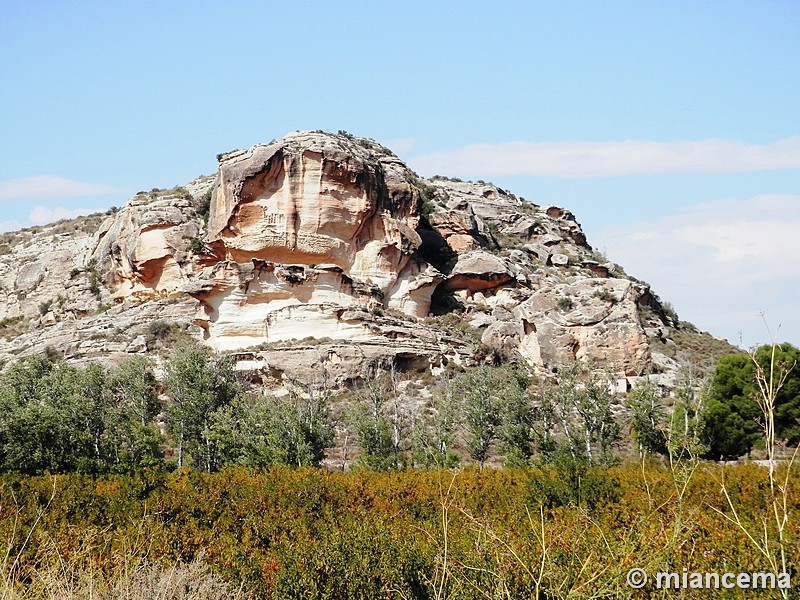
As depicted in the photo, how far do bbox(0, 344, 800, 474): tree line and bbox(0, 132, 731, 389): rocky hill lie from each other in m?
3.59

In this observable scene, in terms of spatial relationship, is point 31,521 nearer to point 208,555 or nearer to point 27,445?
point 208,555

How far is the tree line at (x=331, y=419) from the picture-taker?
98.0ft

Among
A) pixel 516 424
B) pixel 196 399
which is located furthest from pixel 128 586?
pixel 196 399

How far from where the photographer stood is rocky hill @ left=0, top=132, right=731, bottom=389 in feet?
158

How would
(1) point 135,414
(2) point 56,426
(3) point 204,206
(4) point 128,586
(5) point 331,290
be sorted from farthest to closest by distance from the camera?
(3) point 204,206 → (5) point 331,290 → (1) point 135,414 → (2) point 56,426 → (4) point 128,586

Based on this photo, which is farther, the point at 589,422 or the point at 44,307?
the point at 44,307

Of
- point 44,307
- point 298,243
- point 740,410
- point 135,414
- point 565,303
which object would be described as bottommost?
point 740,410

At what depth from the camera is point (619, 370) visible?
46.6 m

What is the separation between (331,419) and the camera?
41.6 metres

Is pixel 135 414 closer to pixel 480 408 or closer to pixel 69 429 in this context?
pixel 69 429

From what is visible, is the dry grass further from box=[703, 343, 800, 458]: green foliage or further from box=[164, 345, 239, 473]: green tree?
box=[703, 343, 800, 458]: green foliage

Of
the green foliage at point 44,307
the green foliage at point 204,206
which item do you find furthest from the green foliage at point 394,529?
the green foliage at point 44,307

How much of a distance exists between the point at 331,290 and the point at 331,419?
11117 mm

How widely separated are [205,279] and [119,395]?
9352mm
